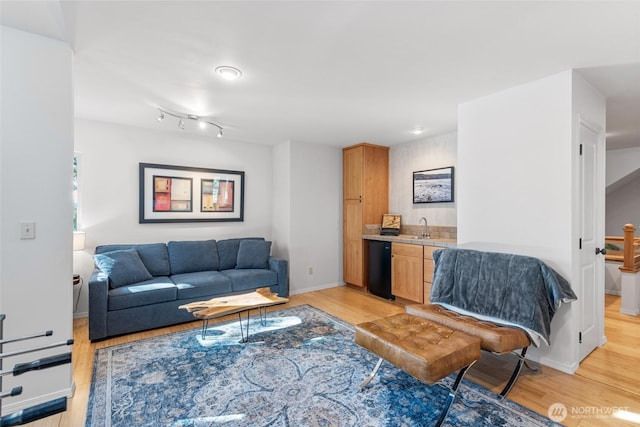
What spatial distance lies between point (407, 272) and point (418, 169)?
1.59 metres

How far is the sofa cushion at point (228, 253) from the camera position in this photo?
4.33m

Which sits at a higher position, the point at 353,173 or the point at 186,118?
the point at 186,118

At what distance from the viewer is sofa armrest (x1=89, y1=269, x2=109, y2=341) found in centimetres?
300

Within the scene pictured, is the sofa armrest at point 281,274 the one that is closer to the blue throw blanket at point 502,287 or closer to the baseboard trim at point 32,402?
the blue throw blanket at point 502,287

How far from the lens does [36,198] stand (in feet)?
6.55

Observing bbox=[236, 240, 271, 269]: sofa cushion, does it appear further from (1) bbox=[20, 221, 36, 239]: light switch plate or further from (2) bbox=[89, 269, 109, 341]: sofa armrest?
(1) bbox=[20, 221, 36, 239]: light switch plate

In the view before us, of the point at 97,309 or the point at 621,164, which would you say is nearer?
the point at 97,309

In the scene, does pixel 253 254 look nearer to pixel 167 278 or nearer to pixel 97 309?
pixel 167 278

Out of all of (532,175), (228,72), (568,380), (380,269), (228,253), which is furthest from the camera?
(380,269)

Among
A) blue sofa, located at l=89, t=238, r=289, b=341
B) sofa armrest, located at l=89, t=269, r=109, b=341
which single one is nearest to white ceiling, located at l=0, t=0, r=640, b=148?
blue sofa, located at l=89, t=238, r=289, b=341

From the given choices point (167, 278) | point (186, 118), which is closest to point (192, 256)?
point (167, 278)

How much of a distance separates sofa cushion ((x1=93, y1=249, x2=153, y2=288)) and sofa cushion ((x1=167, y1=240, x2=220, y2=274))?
0.39 m

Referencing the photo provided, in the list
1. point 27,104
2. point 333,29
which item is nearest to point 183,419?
point 27,104

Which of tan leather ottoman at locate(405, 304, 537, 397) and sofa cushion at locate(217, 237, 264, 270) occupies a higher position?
sofa cushion at locate(217, 237, 264, 270)
